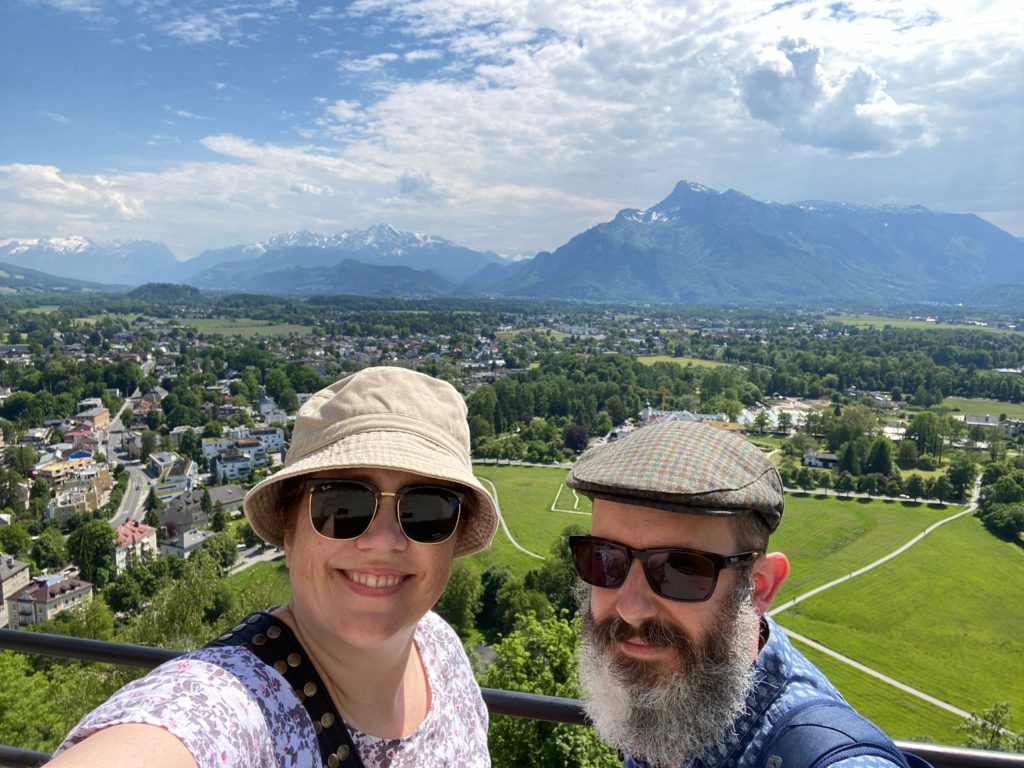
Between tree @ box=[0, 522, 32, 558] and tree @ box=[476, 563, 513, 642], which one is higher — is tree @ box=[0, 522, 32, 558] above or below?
below

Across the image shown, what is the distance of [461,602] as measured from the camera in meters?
13.8

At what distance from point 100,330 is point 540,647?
67.5m

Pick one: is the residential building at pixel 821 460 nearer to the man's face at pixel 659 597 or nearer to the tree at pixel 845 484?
the tree at pixel 845 484

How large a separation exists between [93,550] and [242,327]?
197 ft

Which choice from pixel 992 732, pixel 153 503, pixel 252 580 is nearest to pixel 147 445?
pixel 153 503

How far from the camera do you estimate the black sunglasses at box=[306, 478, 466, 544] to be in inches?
40.6

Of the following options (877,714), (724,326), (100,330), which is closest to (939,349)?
(724,326)

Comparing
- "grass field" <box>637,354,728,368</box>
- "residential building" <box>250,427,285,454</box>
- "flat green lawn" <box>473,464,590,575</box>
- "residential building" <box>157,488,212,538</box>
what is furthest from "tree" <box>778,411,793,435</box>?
"residential building" <box>157,488,212,538</box>

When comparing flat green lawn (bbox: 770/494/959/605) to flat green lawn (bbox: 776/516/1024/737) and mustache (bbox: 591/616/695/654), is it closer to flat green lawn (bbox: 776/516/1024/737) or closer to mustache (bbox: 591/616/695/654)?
flat green lawn (bbox: 776/516/1024/737)

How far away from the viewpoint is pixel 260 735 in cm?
79

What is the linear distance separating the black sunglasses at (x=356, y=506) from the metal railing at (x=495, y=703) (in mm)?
435

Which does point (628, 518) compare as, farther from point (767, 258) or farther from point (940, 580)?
point (767, 258)

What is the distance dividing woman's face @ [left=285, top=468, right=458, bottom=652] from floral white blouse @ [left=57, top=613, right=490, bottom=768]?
0.44ft

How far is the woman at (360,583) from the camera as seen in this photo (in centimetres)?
86
